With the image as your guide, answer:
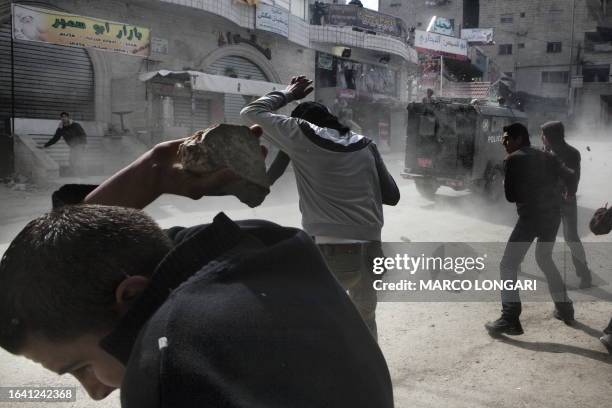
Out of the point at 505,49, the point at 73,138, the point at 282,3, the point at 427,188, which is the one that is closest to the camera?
the point at 427,188

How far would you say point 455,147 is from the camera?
11.4m

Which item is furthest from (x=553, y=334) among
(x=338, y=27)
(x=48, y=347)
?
(x=338, y=27)

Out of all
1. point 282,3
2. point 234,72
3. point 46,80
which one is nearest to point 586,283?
point 46,80

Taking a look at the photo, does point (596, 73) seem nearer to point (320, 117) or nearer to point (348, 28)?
point (348, 28)

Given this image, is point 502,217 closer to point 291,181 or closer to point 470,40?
point 291,181

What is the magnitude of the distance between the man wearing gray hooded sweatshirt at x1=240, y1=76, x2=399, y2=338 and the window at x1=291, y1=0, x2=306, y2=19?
21059 millimetres

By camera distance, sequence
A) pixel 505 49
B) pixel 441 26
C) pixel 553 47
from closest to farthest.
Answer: pixel 441 26
pixel 553 47
pixel 505 49

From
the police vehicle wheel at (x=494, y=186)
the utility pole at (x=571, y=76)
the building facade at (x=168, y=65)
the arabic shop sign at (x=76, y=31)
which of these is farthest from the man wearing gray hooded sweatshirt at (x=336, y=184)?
the utility pole at (x=571, y=76)

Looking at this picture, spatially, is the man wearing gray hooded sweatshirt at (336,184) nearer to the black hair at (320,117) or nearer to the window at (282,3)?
the black hair at (320,117)

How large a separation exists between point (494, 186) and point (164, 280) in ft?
39.8

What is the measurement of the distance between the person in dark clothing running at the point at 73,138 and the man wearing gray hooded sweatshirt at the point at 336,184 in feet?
37.4

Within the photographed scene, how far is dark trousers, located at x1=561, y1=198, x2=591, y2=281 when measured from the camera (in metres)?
5.98

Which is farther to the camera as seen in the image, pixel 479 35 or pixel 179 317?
pixel 479 35

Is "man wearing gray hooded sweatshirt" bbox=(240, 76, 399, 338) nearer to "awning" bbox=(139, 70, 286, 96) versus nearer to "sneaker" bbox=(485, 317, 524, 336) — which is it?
"sneaker" bbox=(485, 317, 524, 336)
